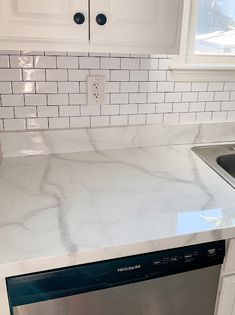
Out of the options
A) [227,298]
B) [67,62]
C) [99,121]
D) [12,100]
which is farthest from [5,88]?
A: [227,298]

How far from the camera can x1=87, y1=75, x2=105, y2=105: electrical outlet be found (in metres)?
1.30

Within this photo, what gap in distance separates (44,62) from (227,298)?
1061 mm

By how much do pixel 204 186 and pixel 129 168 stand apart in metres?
0.30

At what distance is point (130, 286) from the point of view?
0.86m

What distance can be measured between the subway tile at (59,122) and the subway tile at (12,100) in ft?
0.46

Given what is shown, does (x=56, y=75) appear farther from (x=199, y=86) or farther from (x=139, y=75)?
(x=199, y=86)

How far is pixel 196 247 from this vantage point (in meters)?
0.89

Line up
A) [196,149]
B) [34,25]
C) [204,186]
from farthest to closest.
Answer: [196,149]
[204,186]
[34,25]

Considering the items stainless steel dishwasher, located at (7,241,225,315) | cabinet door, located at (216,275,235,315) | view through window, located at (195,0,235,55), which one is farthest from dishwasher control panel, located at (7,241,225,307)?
view through window, located at (195,0,235,55)

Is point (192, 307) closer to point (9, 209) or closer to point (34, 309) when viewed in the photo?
point (34, 309)

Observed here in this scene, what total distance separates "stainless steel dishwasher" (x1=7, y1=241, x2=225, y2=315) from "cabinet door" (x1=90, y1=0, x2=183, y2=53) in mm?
636

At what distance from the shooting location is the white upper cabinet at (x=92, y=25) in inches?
35.1

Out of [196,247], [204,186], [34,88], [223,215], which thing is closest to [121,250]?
[196,247]

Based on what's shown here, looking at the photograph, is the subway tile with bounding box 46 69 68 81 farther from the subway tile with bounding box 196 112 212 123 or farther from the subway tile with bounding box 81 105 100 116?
the subway tile with bounding box 196 112 212 123
